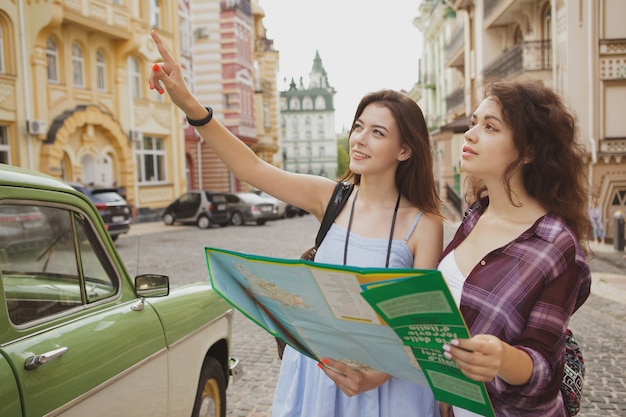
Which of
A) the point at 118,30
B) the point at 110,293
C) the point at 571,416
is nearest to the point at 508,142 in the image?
the point at 571,416

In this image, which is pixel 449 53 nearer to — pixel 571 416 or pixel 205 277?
pixel 205 277

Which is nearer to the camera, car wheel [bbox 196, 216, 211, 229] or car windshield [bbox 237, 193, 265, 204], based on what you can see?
car wheel [bbox 196, 216, 211, 229]

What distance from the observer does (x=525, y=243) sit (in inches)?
71.1

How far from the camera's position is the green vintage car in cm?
190

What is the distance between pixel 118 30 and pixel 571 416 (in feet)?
81.2

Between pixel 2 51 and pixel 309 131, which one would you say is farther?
→ pixel 309 131

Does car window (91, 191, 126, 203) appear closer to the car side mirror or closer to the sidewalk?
the sidewalk

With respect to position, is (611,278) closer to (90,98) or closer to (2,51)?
(2,51)

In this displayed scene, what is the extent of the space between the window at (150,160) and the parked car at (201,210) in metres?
4.09

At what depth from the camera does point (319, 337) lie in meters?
1.76

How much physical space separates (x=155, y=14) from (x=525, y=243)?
2906cm

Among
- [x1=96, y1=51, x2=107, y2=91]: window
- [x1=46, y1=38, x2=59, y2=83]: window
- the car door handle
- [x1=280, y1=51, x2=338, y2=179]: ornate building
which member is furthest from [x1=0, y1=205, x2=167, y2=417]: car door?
[x1=280, y1=51, x2=338, y2=179]: ornate building

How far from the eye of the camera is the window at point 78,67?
904 inches

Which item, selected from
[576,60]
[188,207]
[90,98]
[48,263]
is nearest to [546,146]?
[48,263]
